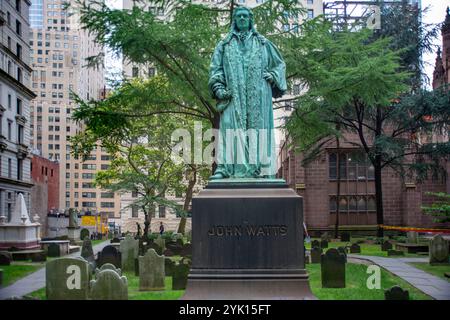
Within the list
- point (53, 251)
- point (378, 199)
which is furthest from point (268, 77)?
point (378, 199)

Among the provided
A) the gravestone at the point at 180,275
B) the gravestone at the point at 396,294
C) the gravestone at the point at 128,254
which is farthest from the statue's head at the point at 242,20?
the gravestone at the point at 128,254

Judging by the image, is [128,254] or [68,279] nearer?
[68,279]

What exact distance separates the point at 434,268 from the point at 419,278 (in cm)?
311

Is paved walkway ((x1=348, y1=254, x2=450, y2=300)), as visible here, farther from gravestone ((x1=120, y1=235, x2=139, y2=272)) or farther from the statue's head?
gravestone ((x1=120, y1=235, x2=139, y2=272))

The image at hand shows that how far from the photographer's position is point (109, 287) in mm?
9859

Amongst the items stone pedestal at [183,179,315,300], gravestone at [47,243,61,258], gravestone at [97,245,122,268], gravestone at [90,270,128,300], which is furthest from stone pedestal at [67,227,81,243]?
stone pedestal at [183,179,315,300]

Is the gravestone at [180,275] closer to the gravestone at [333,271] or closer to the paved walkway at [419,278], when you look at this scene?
the gravestone at [333,271]

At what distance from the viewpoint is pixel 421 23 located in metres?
34.9

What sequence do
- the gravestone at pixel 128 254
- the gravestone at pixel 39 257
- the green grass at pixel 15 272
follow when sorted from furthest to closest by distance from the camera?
the gravestone at pixel 39 257, the gravestone at pixel 128 254, the green grass at pixel 15 272

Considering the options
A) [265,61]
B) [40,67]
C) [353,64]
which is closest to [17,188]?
[40,67]

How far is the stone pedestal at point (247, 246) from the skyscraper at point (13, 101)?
39.4m

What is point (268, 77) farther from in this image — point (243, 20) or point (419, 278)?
point (419, 278)

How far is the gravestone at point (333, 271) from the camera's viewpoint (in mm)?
13352

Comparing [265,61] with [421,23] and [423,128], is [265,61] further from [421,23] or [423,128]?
[421,23]
